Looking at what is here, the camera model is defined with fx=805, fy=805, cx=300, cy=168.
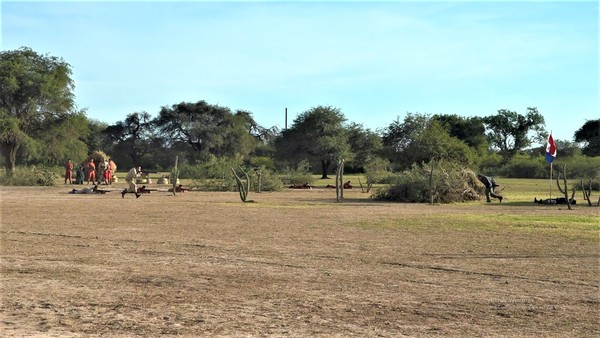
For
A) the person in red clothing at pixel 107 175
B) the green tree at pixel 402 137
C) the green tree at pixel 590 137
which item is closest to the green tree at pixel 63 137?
the person in red clothing at pixel 107 175

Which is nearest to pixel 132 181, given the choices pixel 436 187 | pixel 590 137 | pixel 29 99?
pixel 436 187

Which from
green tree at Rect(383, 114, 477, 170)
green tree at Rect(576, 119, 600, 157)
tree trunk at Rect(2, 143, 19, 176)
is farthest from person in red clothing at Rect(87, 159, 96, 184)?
green tree at Rect(576, 119, 600, 157)

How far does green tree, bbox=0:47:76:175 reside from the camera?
49.8m

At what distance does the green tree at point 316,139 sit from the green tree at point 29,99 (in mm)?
25080

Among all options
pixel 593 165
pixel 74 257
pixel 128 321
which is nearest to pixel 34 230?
pixel 74 257

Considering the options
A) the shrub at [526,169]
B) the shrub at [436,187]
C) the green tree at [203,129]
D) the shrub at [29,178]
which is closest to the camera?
the shrub at [436,187]

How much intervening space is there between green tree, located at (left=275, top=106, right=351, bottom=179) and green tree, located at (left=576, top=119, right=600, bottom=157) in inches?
1103

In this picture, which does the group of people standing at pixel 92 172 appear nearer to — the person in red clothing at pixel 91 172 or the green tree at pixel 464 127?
the person in red clothing at pixel 91 172

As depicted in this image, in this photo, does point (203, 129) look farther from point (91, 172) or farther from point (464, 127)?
point (91, 172)

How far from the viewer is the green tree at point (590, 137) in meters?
84.8

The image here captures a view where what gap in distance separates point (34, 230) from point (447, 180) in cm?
1863

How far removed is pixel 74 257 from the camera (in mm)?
12664

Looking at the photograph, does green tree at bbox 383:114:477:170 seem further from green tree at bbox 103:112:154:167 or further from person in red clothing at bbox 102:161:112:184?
green tree at bbox 103:112:154:167

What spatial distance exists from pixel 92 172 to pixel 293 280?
40.6 meters
